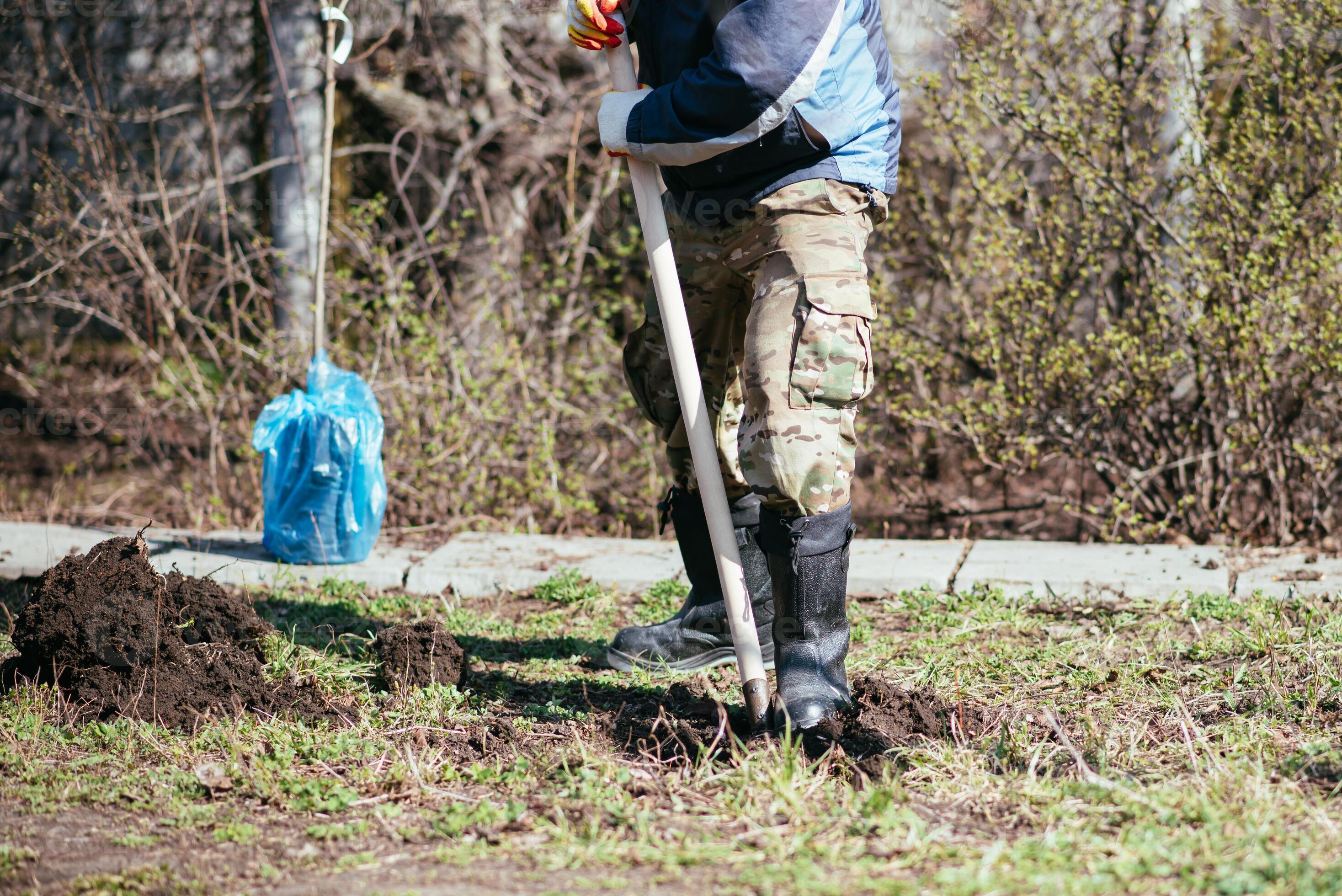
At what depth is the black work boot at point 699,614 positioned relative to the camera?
10.3 ft

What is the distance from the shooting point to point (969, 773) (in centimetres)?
230

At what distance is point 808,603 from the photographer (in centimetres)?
259

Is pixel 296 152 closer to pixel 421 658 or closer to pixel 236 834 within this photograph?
pixel 421 658

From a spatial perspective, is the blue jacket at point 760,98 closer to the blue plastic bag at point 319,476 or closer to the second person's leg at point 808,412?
the second person's leg at point 808,412

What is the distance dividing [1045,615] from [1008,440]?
1209mm

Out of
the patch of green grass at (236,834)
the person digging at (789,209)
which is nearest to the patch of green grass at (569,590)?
the person digging at (789,209)

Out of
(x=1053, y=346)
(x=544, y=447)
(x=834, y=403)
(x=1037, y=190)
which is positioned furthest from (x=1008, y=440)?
(x=834, y=403)

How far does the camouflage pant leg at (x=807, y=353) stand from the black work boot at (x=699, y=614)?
0.59 meters

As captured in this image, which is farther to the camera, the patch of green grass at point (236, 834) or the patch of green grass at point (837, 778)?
the patch of green grass at point (236, 834)

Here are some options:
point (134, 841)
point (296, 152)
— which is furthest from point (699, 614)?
point (296, 152)

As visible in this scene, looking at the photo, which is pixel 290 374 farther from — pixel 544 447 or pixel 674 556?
pixel 674 556

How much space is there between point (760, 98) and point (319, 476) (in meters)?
2.41

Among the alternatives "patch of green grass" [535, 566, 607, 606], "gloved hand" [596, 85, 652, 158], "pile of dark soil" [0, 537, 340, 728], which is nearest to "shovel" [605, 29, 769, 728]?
"gloved hand" [596, 85, 652, 158]

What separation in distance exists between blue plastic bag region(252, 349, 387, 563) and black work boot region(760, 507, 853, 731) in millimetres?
2056
